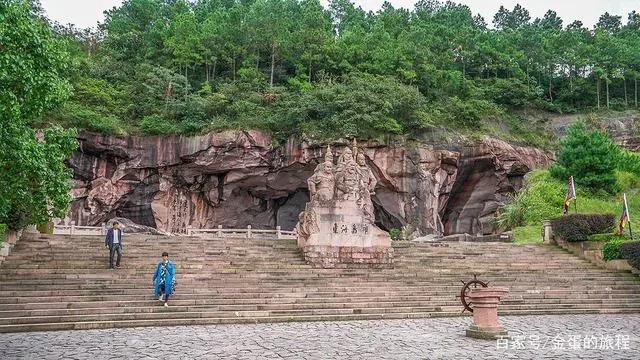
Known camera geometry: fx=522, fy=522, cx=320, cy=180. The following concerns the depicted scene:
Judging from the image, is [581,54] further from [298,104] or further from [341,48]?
[298,104]

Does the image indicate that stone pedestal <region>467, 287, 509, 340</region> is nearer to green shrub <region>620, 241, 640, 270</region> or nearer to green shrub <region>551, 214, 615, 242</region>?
green shrub <region>620, 241, 640, 270</region>

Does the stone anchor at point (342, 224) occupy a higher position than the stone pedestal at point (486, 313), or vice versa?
the stone anchor at point (342, 224)

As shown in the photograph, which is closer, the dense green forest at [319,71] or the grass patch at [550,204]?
the grass patch at [550,204]

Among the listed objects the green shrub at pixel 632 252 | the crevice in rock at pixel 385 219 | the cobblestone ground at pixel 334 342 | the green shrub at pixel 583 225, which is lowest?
the cobblestone ground at pixel 334 342

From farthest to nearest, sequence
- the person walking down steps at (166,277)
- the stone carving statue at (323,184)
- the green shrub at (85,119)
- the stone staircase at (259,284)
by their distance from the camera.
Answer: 1. the green shrub at (85,119)
2. the stone carving statue at (323,184)
3. the person walking down steps at (166,277)
4. the stone staircase at (259,284)

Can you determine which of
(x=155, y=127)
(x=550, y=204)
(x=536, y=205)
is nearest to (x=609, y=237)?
(x=536, y=205)

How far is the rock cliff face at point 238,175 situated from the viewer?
3175 cm

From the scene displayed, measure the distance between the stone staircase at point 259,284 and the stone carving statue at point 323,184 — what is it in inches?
81.0

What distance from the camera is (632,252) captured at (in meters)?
16.6

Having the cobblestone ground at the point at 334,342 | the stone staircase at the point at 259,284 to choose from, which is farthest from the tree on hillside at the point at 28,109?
the cobblestone ground at the point at 334,342

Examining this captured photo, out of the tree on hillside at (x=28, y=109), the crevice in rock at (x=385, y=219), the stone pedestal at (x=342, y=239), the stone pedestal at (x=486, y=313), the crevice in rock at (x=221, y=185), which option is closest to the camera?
the stone pedestal at (x=486, y=313)

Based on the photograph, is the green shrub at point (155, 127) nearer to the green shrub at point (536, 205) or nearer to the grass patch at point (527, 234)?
the green shrub at point (536, 205)

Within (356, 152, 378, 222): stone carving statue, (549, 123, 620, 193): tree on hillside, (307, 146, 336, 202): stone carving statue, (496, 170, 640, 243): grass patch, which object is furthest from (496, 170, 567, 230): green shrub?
(307, 146, 336, 202): stone carving statue

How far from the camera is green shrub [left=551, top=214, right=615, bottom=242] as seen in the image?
1922 cm
